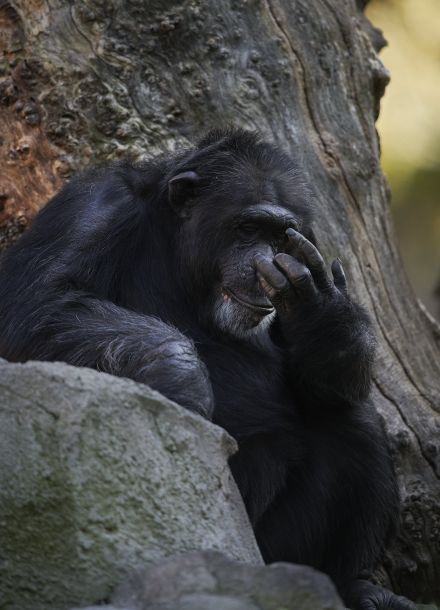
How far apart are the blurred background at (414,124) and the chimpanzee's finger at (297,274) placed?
37.1ft

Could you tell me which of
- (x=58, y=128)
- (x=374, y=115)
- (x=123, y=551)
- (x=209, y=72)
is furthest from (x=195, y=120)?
(x=123, y=551)

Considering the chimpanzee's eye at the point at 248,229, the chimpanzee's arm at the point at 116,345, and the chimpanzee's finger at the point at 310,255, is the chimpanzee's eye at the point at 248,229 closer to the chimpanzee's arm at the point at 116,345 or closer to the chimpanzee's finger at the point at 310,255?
the chimpanzee's finger at the point at 310,255

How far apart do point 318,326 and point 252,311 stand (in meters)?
0.33

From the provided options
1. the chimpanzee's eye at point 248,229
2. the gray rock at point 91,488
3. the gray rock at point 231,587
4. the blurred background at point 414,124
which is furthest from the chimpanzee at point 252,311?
the blurred background at point 414,124

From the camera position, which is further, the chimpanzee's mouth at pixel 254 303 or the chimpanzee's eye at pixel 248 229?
the chimpanzee's eye at pixel 248 229

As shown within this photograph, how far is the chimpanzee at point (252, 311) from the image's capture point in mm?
5008

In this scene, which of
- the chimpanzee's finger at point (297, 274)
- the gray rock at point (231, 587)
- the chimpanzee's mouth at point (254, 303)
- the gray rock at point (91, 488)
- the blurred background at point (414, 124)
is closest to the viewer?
the gray rock at point (231, 587)

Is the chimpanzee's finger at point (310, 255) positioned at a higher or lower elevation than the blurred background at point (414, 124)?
higher

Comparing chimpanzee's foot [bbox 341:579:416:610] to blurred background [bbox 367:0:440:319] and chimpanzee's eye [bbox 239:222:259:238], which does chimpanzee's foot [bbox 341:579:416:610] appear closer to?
chimpanzee's eye [bbox 239:222:259:238]

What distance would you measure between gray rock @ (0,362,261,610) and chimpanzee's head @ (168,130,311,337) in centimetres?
177

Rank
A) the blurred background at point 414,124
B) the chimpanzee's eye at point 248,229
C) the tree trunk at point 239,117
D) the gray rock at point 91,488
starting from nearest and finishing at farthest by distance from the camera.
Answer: the gray rock at point 91,488
the chimpanzee's eye at point 248,229
the tree trunk at point 239,117
the blurred background at point 414,124

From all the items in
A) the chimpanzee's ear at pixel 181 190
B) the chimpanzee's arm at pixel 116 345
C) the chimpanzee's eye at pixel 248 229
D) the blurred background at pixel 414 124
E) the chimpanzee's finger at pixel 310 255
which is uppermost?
the chimpanzee's finger at pixel 310 255

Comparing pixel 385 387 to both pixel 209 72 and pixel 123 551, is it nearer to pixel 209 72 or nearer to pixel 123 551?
pixel 209 72

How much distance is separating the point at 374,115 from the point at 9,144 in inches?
98.2
